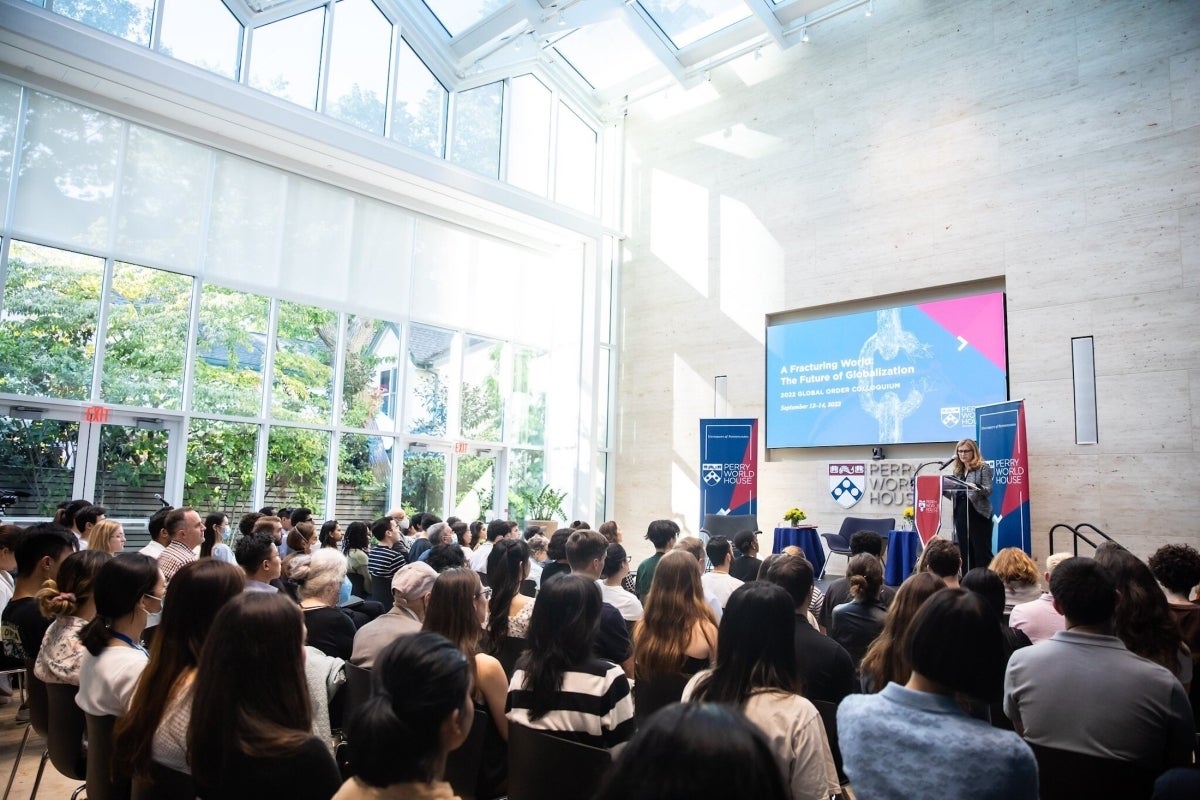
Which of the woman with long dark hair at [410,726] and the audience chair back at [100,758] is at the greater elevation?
the woman with long dark hair at [410,726]

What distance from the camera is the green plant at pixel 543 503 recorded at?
12469mm

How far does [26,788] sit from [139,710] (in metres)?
2.49

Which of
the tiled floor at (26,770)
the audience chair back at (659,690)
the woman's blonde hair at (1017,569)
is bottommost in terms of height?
the tiled floor at (26,770)

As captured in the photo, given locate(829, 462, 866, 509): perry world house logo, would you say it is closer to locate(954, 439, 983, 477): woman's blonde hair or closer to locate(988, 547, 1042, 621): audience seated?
locate(954, 439, 983, 477): woman's blonde hair

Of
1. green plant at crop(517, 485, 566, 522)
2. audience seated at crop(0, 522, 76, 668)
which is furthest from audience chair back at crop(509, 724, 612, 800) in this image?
green plant at crop(517, 485, 566, 522)

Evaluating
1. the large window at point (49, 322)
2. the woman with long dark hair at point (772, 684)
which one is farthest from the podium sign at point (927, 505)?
the large window at point (49, 322)

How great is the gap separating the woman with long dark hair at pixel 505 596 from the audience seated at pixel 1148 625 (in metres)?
2.33

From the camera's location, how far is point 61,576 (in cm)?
278

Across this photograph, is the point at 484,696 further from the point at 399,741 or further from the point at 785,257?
the point at 785,257

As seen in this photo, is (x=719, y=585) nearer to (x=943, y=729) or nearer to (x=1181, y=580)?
(x=1181, y=580)

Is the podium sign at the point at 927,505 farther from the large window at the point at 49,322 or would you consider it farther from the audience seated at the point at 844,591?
the large window at the point at 49,322

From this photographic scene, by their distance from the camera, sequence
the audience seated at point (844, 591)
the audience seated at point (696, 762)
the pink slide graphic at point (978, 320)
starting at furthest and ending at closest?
1. the pink slide graphic at point (978, 320)
2. the audience seated at point (844, 591)
3. the audience seated at point (696, 762)

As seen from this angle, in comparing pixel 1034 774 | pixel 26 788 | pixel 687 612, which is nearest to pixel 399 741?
pixel 1034 774

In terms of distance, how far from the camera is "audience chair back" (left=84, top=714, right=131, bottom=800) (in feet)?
7.29
